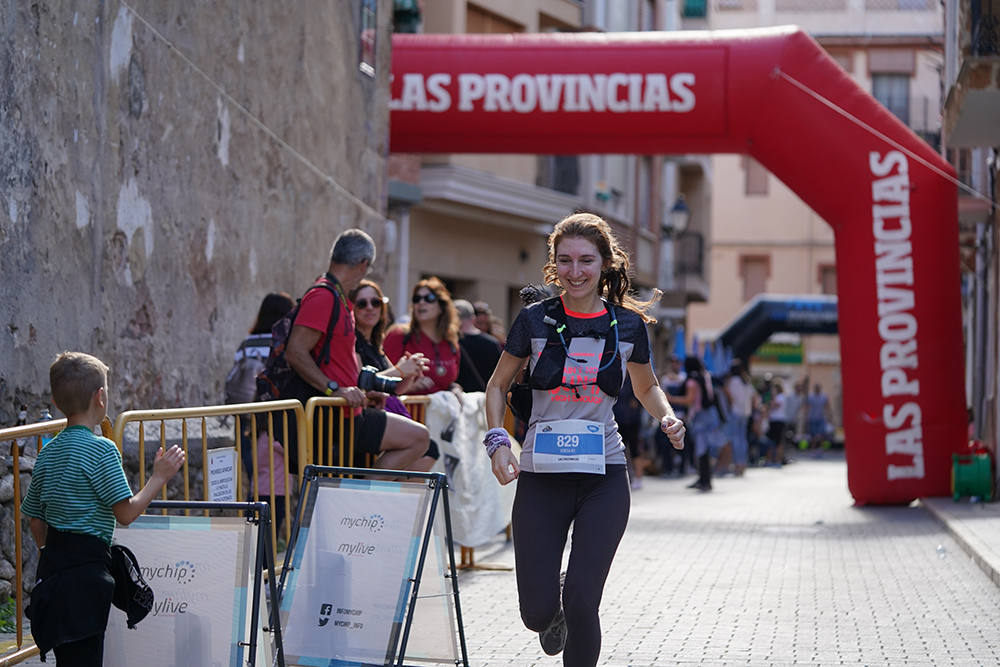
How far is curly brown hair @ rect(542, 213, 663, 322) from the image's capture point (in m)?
5.73

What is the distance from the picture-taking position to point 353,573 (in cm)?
611

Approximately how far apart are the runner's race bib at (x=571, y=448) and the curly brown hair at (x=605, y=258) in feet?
1.65

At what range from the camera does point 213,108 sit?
11.2 m

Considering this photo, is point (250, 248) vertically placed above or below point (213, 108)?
below

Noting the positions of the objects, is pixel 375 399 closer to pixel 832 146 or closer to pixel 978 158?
pixel 832 146

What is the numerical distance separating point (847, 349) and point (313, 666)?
10.0m

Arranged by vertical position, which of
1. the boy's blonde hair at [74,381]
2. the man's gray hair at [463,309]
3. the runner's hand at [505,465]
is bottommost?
the runner's hand at [505,465]

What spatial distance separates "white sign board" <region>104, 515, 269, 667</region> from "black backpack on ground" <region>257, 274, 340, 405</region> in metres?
3.09

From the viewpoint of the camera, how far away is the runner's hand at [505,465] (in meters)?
5.33

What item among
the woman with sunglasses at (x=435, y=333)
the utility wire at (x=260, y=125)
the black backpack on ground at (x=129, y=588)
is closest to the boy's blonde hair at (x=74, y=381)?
the black backpack on ground at (x=129, y=588)

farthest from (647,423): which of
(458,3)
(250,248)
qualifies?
(250,248)

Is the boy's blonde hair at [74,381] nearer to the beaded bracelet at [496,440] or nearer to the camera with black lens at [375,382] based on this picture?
the beaded bracelet at [496,440]

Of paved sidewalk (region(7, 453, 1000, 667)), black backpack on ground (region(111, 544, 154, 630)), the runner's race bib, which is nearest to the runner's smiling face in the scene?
the runner's race bib

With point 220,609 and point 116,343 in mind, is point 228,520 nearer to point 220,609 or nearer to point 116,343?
point 220,609
